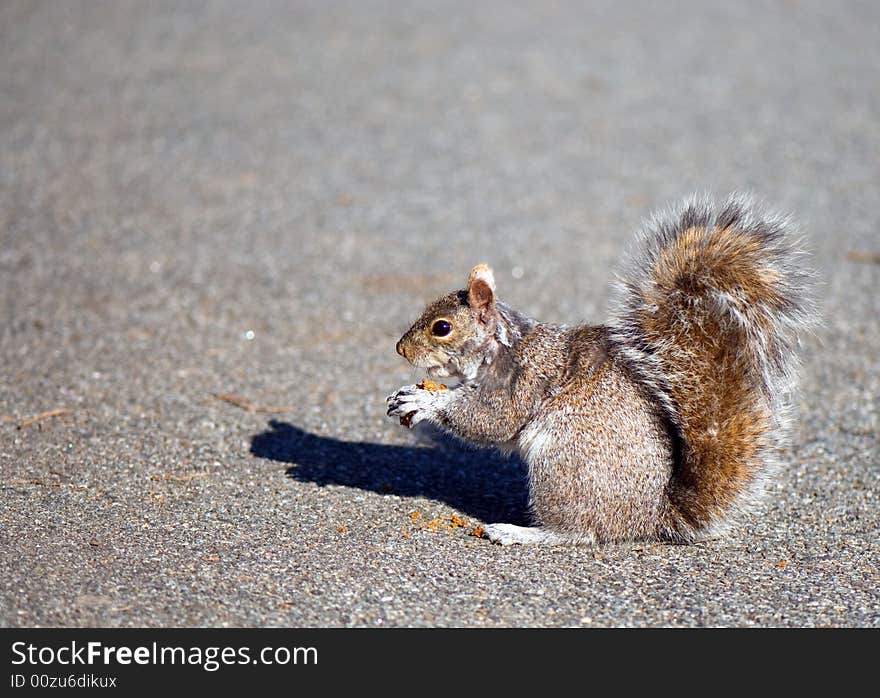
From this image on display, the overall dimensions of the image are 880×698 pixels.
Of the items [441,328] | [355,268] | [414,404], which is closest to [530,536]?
[414,404]

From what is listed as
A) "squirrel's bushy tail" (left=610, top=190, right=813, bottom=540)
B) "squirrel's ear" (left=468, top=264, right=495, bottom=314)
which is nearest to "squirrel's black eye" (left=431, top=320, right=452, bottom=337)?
"squirrel's ear" (left=468, top=264, right=495, bottom=314)

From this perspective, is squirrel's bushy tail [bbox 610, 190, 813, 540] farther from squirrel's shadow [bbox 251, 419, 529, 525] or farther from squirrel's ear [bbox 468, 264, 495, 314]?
squirrel's shadow [bbox 251, 419, 529, 525]

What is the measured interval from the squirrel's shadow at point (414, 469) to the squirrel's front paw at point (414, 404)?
0.41m

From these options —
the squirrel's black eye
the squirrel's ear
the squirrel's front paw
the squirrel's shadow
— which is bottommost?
the squirrel's shadow

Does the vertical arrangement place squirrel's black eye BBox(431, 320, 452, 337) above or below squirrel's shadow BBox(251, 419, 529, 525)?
above

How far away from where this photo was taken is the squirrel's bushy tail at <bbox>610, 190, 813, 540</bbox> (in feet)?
9.38

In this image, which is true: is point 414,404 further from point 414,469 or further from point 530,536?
point 414,469

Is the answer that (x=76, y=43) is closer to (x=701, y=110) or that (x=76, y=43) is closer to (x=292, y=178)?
(x=292, y=178)

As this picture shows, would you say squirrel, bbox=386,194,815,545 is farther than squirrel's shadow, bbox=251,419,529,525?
No

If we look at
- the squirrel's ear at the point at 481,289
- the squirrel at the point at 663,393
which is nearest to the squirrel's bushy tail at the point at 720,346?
the squirrel at the point at 663,393

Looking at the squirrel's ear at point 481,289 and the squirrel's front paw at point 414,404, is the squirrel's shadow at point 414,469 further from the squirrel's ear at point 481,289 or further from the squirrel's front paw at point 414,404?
the squirrel's ear at point 481,289

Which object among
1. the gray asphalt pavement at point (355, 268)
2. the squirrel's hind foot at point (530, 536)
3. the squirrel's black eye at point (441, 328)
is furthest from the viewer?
the squirrel's black eye at point (441, 328)

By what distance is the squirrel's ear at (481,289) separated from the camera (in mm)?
3082

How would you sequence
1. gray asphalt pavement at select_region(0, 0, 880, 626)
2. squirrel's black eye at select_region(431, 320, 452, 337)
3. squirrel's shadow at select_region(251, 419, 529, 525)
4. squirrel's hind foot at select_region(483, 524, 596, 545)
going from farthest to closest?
1. squirrel's shadow at select_region(251, 419, 529, 525)
2. squirrel's black eye at select_region(431, 320, 452, 337)
3. squirrel's hind foot at select_region(483, 524, 596, 545)
4. gray asphalt pavement at select_region(0, 0, 880, 626)
